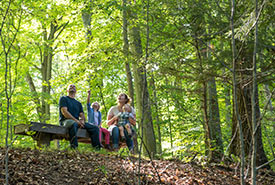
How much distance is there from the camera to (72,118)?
591 centimetres

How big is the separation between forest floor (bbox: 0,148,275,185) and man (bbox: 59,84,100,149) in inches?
22.7

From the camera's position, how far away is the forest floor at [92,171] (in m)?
3.83

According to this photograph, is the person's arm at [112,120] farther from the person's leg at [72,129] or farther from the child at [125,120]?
the person's leg at [72,129]

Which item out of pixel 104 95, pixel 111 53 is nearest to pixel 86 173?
pixel 111 53

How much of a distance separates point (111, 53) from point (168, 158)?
3.17m

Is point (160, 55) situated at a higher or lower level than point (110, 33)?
lower

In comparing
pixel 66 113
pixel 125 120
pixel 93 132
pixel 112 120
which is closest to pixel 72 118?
pixel 66 113

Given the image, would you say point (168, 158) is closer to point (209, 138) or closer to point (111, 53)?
point (209, 138)

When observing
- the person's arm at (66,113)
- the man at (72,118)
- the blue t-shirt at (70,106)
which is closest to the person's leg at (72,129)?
the man at (72,118)

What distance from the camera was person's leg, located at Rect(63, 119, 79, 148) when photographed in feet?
18.5

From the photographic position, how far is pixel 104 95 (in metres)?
13.9

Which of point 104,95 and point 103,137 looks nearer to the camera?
point 103,137

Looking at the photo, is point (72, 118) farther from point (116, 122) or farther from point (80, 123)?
point (116, 122)

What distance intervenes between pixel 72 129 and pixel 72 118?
30 centimetres
